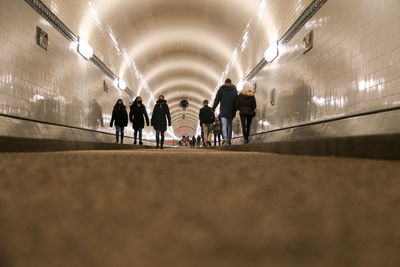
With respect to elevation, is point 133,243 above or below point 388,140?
below

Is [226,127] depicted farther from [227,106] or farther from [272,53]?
[272,53]

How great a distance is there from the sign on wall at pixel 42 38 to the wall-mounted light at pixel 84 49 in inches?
87.8

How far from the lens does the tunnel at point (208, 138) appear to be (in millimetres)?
436

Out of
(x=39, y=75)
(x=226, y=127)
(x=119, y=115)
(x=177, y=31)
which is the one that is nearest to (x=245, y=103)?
(x=226, y=127)

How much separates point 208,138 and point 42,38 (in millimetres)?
8882

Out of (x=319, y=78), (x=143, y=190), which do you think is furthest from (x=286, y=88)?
(x=143, y=190)

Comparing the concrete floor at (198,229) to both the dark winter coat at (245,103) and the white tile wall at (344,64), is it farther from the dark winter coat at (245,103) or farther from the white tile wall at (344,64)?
the dark winter coat at (245,103)

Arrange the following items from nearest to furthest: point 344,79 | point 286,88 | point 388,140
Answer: point 388,140, point 344,79, point 286,88

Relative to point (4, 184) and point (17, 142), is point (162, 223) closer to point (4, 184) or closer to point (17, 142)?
point (4, 184)

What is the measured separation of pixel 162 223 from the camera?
1.65 feet

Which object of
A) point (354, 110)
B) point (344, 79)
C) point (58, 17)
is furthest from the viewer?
point (58, 17)

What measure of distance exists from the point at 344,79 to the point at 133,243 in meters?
6.42

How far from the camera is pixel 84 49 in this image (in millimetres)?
10695

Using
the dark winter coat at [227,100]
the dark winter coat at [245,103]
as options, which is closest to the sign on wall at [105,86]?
the dark winter coat at [227,100]
